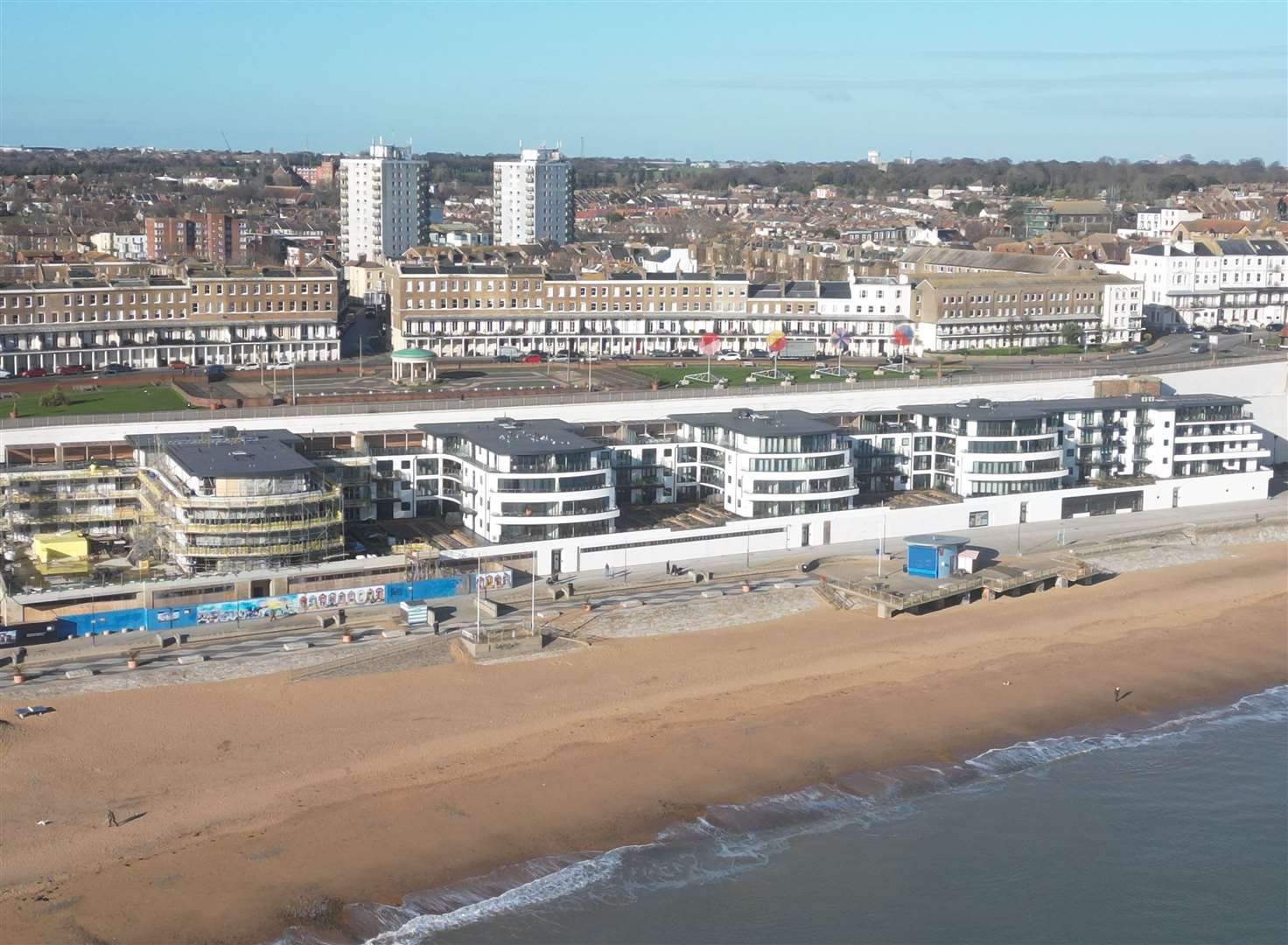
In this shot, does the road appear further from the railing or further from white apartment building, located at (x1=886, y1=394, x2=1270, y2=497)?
the railing

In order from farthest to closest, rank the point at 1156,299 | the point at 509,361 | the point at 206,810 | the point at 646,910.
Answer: the point at 1156,299 → the point at 509,361 → the point at 206,810 → the point at 646,910

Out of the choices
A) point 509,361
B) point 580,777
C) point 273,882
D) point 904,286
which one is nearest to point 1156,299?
point 904,286

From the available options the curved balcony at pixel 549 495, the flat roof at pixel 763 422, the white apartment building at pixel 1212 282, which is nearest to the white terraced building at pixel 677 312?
the white apartment building at pixel 1212 282

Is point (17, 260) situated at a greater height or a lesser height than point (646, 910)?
greater

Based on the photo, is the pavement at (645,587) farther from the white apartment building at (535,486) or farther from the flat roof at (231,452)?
the flat roof at (231,452)

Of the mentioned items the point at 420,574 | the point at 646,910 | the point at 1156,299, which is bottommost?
the point at 646,910

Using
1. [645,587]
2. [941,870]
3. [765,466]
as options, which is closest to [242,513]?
[645,587]

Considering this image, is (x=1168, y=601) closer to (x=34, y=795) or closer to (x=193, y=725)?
(x=193, y=725)
